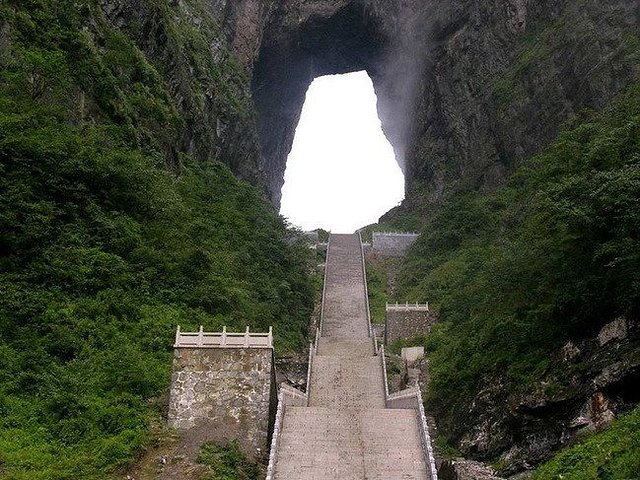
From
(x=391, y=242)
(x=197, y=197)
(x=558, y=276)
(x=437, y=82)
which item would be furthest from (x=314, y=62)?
(x=558, y=276)

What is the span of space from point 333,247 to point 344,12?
96.0 ft

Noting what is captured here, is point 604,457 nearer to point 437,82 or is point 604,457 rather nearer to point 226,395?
point 226,395

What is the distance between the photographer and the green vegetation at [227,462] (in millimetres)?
16188

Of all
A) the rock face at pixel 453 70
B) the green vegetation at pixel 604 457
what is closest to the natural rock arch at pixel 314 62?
the rock face at pixel 453 70

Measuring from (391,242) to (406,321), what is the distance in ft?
63.6

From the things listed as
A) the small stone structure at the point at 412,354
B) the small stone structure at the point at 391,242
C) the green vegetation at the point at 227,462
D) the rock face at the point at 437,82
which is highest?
the rock face at the point at 437,82

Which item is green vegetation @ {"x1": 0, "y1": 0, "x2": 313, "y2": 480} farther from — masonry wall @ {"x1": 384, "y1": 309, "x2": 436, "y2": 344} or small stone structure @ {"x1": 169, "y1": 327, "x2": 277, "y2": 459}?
masonry wall @ {"x1": 384, "y1": 309, "x2": 436, "y2": 344}

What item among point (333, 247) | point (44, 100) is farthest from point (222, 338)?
point (333, 247)

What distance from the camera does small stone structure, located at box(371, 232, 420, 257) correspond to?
50375 mm

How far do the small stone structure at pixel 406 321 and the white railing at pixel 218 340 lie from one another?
44.0ft

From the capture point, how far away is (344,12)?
69.1 m

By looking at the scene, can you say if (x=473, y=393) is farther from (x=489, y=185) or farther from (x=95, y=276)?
(x=489, y=185)

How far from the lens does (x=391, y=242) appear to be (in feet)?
167

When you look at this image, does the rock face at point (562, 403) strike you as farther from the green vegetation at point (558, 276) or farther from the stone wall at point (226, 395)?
the stone wall at point (226, 395)
